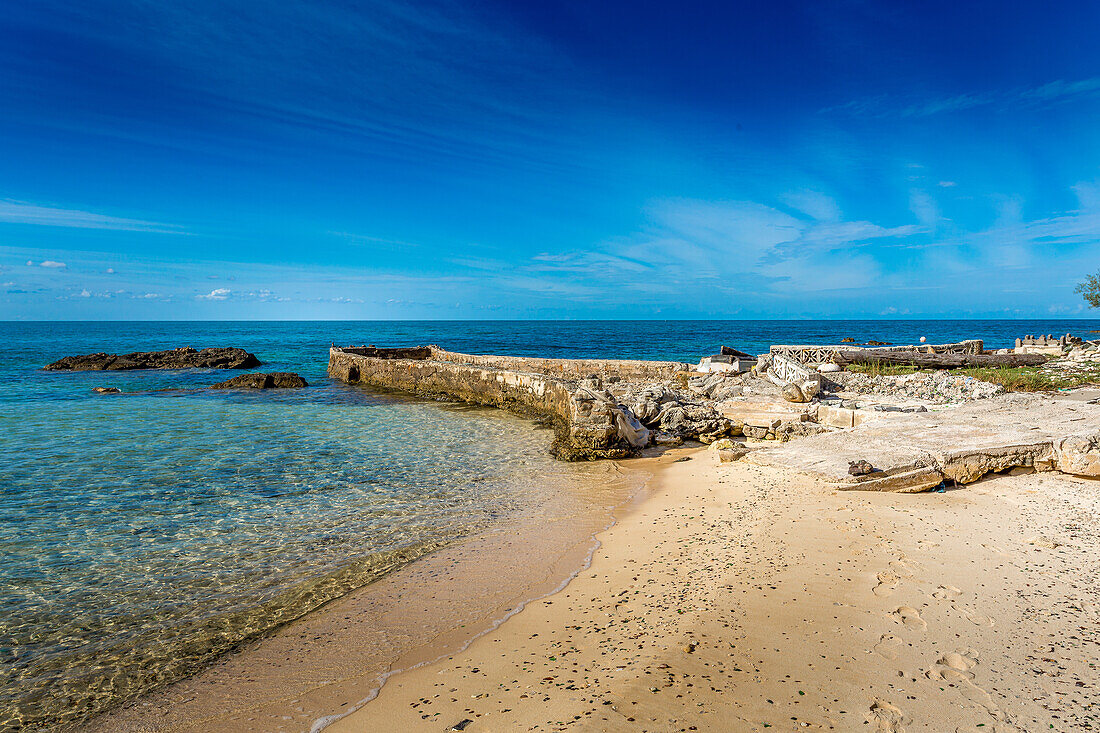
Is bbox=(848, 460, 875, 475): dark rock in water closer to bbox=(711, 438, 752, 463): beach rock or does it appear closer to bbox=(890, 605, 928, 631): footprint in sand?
bbox=(711, 438, 752, 463): beach rock

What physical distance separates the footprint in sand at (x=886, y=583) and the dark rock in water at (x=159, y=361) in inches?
1283

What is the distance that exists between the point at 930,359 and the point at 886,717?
17.8 meters

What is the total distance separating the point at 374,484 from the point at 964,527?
720 centimetres

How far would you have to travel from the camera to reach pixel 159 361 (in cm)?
2962

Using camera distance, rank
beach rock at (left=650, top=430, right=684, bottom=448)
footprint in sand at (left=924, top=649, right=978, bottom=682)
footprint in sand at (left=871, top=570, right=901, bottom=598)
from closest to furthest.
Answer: footprint in sand at (left=924, top=649, right=978, bottom=682)
footprint in sand at (left=871, top=570, right=901, bottom=598)
beach rock at (left=650, top=430, right=684, bottom=448)

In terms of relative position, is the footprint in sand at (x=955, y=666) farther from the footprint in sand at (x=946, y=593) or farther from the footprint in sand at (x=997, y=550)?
the footprint in sand at (x=997, y=550)

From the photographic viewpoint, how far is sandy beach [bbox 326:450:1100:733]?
9.16 feet

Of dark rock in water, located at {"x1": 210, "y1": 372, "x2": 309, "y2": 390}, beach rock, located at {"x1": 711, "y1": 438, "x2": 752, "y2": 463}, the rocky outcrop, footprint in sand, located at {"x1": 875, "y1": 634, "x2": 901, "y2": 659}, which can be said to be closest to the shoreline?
footprint in sand, located at {"x1": 875, "y1": 634, "x2": 901, "y2": 659}

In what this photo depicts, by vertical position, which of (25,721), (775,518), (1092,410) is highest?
(1092,410)

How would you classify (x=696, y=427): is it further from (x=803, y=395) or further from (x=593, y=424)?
(x=803, y=395)

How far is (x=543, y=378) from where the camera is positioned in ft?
47.9

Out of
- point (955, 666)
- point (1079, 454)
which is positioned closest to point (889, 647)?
point (955, 666)

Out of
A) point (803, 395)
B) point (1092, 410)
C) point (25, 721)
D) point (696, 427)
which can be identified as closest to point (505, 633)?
point (25, 721)

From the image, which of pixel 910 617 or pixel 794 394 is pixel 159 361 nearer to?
pixel 794 394
